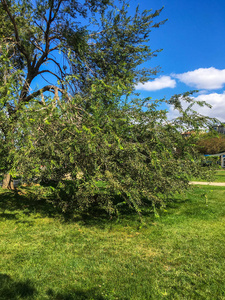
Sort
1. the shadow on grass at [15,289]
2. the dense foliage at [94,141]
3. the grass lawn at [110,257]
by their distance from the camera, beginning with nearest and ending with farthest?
the shadow on grass at [15,289] → the grass lawn at [110,257] → the dense foliage at [94,141]

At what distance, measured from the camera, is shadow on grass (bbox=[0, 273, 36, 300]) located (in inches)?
118

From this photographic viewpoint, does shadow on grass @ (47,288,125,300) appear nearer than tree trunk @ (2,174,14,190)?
Yes

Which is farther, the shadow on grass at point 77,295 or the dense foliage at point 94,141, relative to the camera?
the dense foliage at point 94,141

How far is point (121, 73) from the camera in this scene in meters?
8.09

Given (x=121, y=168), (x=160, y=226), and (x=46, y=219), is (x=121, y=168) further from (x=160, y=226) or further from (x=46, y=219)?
(x=46, y=219)

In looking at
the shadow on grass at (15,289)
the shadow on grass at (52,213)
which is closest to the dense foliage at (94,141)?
the shadow on grass at (52,213)

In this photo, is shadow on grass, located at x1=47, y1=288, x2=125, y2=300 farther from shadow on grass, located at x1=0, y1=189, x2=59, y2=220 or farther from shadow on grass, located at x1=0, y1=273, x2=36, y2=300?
shadow on grass, located at x1=0, y1=189, x2=59, y2=220

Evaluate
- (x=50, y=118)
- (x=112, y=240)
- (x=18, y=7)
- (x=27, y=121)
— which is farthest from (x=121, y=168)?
(x=18, y=7)

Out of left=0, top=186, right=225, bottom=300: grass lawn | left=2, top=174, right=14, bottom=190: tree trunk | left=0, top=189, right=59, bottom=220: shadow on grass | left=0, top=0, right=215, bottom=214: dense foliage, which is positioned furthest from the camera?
left=2, top=174, right=14, bottom=190: tree trunk

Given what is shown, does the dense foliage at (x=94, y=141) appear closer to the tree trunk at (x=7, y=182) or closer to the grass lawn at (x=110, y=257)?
the grass lawn at (x=110, y=257)

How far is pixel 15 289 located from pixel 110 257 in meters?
1.69

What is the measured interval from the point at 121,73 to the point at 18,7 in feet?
14.8

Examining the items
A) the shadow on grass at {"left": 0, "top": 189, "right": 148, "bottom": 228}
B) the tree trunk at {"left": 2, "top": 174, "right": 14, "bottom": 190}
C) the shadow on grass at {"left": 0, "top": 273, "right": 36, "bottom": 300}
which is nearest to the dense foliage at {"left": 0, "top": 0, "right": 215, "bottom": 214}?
the shadow on grass at {"left": 0, "top": 189, "right": 148, "bottom": 228}

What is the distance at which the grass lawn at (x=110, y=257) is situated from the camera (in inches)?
126
